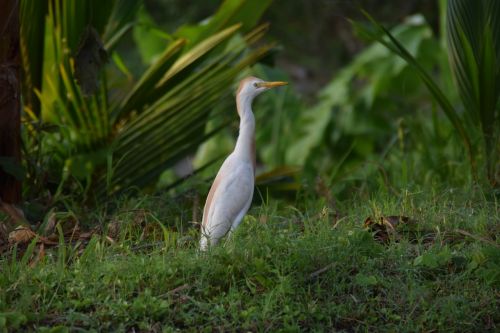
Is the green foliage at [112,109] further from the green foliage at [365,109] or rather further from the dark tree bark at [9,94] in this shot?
the green foliage at [365,109]

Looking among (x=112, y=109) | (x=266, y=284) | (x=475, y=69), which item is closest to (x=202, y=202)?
(x=112, y=109)

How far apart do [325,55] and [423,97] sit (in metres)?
3.27

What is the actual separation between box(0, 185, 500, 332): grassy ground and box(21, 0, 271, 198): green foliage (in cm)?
118

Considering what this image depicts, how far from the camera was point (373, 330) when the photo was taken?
3.37 m

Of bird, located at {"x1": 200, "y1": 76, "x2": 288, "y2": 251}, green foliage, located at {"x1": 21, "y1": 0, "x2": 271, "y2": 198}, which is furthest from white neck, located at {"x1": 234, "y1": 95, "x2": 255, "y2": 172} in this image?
green foliage, located at {"x1": 21, "y1": 0, "x2": 271, "y2": 198}

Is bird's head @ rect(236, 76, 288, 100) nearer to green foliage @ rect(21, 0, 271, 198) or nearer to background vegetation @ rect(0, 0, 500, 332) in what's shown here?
background vegetation @ rect(0, 0, 500, 332)

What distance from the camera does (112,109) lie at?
17.7ft

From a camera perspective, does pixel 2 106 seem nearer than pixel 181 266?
No

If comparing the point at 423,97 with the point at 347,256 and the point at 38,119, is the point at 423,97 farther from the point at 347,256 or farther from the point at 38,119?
the point at 347,256

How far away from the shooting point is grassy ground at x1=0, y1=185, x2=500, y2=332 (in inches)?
131

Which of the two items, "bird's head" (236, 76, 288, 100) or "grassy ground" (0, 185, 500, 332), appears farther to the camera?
"bird's head" (236, 76, 288, 100)

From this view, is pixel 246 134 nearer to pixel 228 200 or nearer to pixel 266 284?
pixel 228 200

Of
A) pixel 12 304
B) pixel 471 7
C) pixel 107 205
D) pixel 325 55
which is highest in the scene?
pixel 471 7

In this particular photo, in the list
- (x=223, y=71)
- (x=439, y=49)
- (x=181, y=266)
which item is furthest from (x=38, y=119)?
(x=439, y=49)
